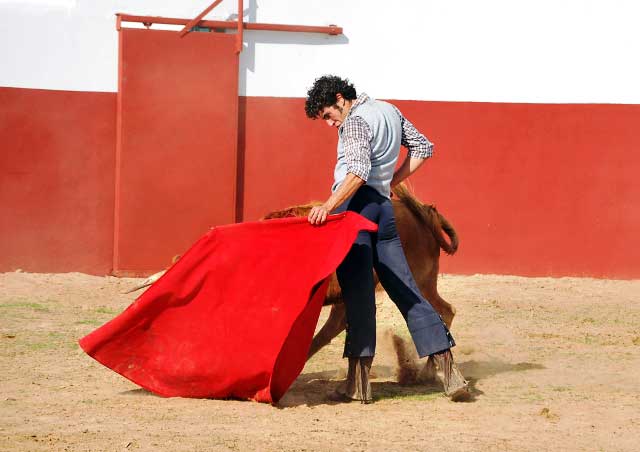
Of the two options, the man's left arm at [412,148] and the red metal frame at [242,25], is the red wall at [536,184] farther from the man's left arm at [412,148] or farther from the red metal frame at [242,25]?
the man's left arm at [412,148]

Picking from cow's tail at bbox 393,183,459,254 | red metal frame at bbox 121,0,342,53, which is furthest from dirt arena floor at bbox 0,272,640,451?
red metal frame at bbox 121,0,342,53

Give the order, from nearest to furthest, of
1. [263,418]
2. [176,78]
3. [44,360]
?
[263,418], [44,360], [176,78]

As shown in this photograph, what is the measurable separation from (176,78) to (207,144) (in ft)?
2.31

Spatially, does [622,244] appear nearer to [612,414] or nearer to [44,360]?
[612,414]

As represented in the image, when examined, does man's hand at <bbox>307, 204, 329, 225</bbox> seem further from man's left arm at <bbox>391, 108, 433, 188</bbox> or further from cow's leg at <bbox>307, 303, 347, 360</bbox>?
cow's leg at <bbox>307, 303, 347, 360</bbox>

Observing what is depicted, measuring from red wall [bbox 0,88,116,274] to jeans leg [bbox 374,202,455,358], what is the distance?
17.7 ft

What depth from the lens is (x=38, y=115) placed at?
9734 millimetres

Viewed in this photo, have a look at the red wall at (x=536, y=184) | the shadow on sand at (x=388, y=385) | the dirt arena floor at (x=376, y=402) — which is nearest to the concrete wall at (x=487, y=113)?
the red wall at (x=536, y=184)

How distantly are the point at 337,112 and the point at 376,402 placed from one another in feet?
4.81

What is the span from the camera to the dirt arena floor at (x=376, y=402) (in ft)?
13.4

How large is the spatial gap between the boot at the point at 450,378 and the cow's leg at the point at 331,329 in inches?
33.4

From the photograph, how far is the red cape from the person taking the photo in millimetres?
4789

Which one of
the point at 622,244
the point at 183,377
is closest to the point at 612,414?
the point at 183,377

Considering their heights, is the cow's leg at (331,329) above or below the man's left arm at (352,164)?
below
